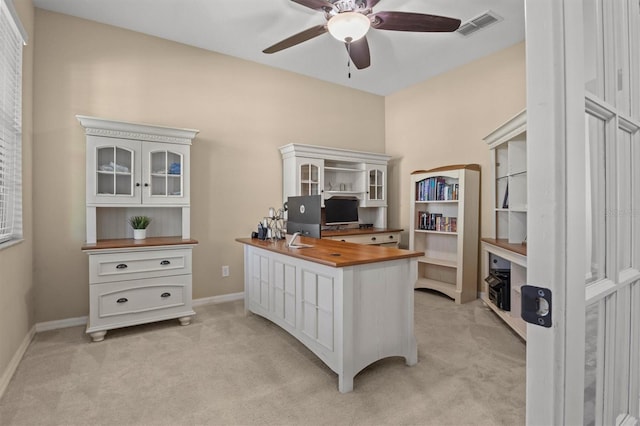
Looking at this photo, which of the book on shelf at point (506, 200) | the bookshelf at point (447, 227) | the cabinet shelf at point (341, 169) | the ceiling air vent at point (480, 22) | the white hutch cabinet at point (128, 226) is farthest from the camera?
the cabinet shelf at point (341, 169)

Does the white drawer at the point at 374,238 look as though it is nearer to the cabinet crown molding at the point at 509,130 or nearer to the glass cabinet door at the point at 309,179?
the glass cabinet door at the point at 309,179

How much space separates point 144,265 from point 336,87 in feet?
12.0

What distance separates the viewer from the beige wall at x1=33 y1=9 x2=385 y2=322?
318 centimetres

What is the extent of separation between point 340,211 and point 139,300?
276cm

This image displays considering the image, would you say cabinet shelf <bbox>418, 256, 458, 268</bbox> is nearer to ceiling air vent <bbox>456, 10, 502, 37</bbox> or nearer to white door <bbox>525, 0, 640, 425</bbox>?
ceiling air vent <bbox>456, 10, 502, 37</bbox>

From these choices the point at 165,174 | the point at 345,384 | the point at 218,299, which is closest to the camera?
the point at 345,384

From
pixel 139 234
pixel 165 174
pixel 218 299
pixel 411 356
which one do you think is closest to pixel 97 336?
pixel 139 234

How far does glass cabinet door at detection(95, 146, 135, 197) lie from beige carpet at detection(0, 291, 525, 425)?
1348 millimetres

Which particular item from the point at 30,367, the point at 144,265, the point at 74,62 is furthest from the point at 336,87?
the point at 30,367

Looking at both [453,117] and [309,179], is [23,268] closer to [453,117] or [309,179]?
[309,179]

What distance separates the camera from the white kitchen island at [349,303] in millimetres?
2123

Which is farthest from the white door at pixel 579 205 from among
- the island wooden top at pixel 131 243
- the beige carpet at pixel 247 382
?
the island wooden top at pixel 131 243

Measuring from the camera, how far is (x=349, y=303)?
2119mm

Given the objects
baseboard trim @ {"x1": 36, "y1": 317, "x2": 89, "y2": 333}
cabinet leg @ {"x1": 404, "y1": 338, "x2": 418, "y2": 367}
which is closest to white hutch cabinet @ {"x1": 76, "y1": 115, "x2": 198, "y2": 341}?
baseboard trim @ {"x1": 36, "y1": 317, "x2": 89, "y2": 333}
